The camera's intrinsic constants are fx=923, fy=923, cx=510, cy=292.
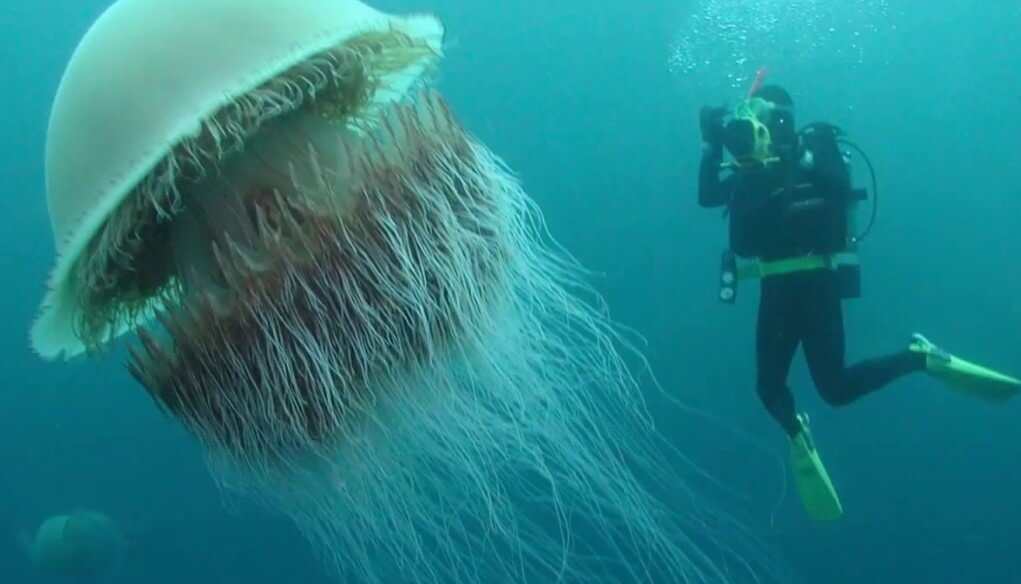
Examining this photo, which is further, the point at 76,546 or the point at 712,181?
the point at 76,546

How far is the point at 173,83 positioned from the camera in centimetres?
226

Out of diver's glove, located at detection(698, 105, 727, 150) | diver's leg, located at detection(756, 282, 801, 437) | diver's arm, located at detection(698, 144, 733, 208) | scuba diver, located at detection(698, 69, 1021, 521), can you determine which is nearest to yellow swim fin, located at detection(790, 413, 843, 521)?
scuba diver, located at detection(698, 69, 1021, 521)

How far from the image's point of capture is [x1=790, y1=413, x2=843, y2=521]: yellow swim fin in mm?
7023

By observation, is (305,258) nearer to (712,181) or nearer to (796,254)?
(712,181)

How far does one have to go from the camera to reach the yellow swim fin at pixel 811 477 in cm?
702

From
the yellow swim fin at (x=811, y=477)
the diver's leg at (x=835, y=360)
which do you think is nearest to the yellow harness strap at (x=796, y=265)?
the diver's leg at (x=835, y=360)

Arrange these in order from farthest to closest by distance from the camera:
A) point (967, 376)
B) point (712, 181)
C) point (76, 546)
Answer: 1. point (76, 546)
2. point (967, 376)
3. point (712, 181)

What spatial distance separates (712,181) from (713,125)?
1.31 feet

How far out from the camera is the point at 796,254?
6.49 meters

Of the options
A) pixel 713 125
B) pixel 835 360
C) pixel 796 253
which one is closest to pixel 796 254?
pixel 796 253

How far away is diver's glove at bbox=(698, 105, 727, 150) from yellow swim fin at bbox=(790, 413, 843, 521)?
221 cm

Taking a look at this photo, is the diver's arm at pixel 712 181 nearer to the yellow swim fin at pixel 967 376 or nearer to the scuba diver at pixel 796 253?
the scuba diver at pixel 796 253

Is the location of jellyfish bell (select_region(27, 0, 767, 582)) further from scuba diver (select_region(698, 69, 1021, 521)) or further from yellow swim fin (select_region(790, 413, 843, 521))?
yellow swim fin (select_region(790, 413, 843, 521))

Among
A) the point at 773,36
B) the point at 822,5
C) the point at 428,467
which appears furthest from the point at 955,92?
the point at 428,467
